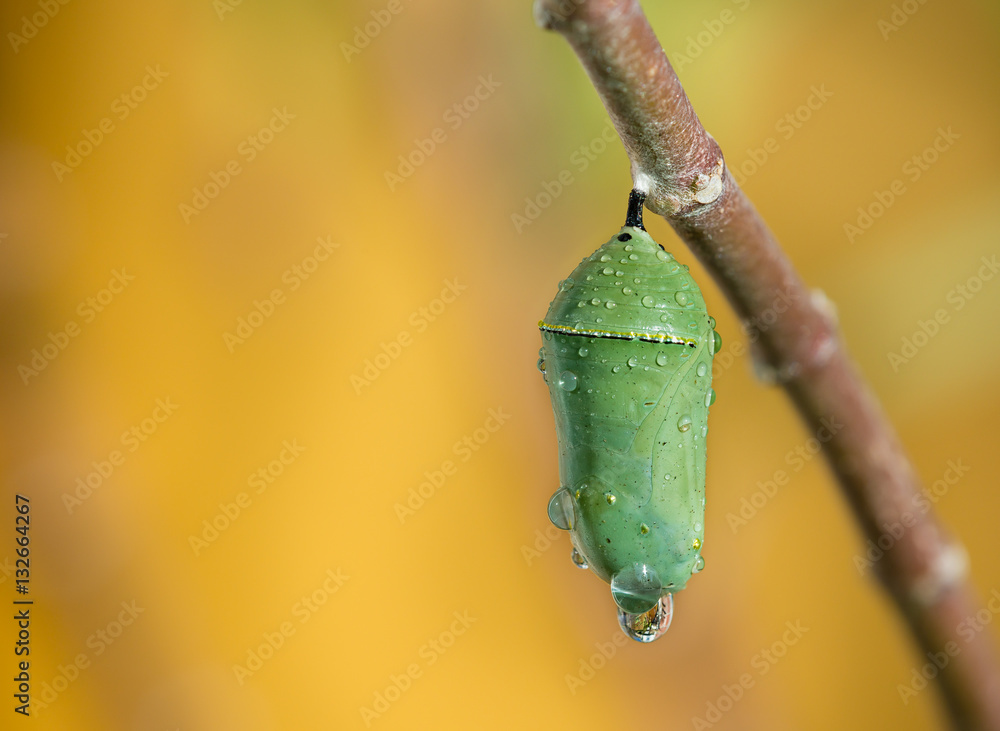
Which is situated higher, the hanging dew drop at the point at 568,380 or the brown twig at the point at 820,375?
the brown twig at the point at 820,375

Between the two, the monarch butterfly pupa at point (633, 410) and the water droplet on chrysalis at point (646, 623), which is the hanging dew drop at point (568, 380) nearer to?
the monarch butterfly pupa at point (633, 410)

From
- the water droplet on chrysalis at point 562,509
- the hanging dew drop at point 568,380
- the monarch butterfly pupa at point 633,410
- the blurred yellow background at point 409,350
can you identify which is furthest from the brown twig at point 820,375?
the blurred yellow background at point 409,350

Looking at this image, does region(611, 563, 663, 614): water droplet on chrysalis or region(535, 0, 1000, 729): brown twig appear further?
region(611, 563, 663, 614): water droplet on chrysalis

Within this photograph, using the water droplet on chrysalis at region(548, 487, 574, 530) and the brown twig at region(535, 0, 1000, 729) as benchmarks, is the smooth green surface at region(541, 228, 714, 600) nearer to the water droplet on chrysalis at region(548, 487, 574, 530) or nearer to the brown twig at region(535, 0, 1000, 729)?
the water droplet on chrysalis at region(548, 487, 574, 530)

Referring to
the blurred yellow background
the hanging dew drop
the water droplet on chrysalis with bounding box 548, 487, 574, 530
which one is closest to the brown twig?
the hanging dew drop

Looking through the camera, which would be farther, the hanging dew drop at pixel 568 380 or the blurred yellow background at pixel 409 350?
the blurred yellow background at pixel 409 350

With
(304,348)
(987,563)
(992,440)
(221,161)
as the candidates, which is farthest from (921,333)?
(221,161)

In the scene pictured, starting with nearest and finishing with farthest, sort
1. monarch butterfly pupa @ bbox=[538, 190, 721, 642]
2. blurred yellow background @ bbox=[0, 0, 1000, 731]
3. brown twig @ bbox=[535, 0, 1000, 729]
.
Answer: brown twig @ bbox=[535, 0, 1000, 729] < monarch butterfly pupa @ bbox=[538, 190, 721, 642] < blurred yellow background @ bbox=[0, 0, 1000, 731]

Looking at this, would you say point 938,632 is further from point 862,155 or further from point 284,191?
point 284,191

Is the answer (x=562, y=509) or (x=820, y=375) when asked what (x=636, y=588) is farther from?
(x=820, y=375)
